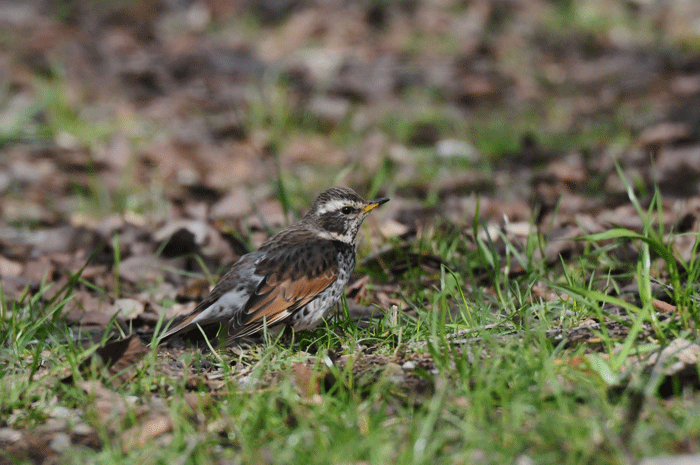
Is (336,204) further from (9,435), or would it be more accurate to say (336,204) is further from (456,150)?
(456,150)

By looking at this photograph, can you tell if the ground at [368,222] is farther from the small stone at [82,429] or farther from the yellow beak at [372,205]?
the yellow beak at [372,205]

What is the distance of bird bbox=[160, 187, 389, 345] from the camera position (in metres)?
4.84

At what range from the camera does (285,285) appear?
502cm

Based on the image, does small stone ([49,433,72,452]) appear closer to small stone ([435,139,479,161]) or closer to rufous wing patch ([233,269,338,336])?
rufous wing patch ([233,269,338,336])

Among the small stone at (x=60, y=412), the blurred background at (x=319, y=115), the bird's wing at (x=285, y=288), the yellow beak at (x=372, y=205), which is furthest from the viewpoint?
the blurred background at (x=319, y=115)

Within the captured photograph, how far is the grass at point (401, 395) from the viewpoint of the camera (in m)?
3.17

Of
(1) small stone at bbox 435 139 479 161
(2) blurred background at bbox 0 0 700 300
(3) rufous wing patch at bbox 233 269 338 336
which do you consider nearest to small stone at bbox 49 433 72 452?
(3) rufous wing patch at bbox 233 269 338 336

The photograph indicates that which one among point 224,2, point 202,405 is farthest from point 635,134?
point 224,2

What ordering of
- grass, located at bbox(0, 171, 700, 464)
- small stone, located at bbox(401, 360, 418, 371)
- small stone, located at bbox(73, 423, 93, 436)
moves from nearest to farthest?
grass, located at bbox(0, 171, 700, 464), small stone, located at bbox(73, 423, 93, 436), small stone, located at bbox(401, 360, 418, 371)

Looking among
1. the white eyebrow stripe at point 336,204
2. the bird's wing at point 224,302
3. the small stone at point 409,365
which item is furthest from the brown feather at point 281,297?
the small stone at point 409,365

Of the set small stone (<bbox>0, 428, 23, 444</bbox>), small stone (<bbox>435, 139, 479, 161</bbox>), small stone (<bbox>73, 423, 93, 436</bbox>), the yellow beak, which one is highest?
the yellow beak

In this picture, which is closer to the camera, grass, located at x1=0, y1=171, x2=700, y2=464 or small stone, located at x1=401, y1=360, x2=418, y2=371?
grass, located at x1=0, y1=171, x2=700, y2=464

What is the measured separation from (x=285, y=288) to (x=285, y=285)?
3 centimetres

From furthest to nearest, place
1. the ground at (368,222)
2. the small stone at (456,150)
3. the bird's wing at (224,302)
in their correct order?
1. the small stone at (456,150)
2. the bird's wing at (224,302)
3. the ground at (368,222)
